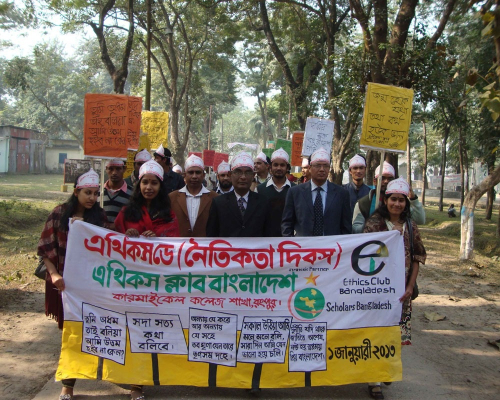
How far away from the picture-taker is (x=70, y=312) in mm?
4395

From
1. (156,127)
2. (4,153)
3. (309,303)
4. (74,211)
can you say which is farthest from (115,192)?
(4,153)

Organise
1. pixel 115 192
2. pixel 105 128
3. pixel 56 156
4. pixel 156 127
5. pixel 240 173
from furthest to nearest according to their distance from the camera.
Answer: pixel 56 156 < pixel 156 127 < pixel 105 128 < pixel 115 192 < pixel 240 173

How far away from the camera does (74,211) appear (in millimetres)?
4594

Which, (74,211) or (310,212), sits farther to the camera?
(310,212)

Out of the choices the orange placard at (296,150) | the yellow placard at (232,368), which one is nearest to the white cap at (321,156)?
the yellow placard at (232,368)

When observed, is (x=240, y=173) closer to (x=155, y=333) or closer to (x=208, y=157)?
(x=155, y=333)

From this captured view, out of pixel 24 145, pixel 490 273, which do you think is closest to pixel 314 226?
pixel 490 273

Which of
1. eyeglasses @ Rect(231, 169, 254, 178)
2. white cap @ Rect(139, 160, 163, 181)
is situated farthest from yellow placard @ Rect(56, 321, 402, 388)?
eyeglasses @ Rect(231, 169, 254, 178)

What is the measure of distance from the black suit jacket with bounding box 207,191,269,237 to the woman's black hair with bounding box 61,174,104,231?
96cm

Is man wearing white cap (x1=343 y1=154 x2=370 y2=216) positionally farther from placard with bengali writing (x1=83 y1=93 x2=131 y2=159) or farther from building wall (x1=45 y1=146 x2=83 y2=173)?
building wall (x1=45 y1=146 x2=83 y2=173)

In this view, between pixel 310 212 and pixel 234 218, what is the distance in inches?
28.0

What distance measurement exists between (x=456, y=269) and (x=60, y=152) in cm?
5250

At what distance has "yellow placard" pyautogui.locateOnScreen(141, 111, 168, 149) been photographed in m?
12.2

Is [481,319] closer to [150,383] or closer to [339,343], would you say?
[339,343]
